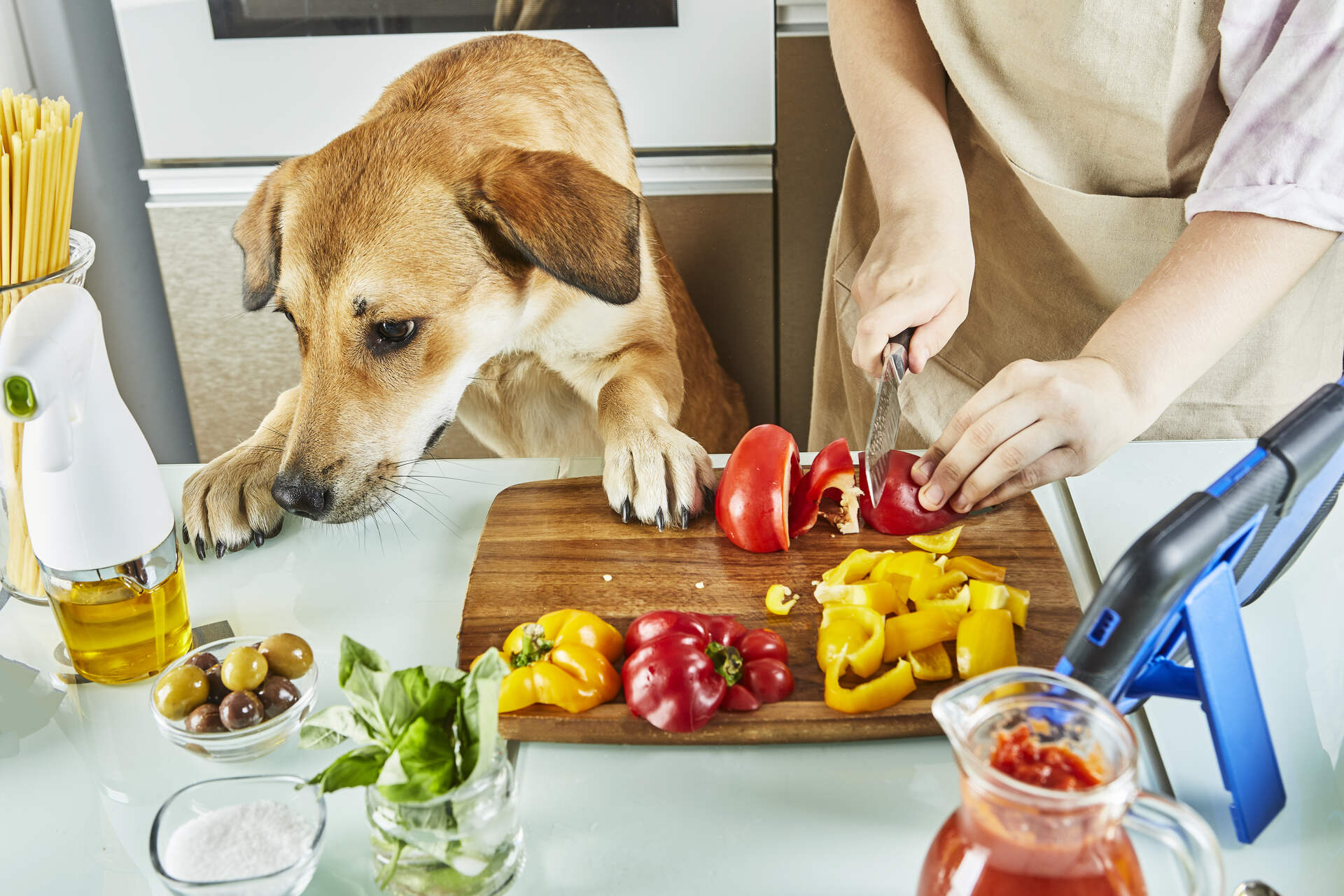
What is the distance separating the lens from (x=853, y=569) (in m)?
0.79

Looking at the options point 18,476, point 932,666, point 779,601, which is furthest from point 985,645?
point 18,476

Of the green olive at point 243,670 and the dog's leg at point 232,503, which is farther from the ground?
the green olive at point 243,670

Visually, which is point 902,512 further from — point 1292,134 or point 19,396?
point 19,396

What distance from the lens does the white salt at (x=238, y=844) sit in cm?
53

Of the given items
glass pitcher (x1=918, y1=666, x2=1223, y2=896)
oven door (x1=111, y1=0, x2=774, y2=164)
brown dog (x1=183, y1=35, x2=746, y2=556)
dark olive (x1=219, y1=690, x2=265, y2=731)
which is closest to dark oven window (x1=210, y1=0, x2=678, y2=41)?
oven door (x1=111, y1=0, x2=774, y2=164)

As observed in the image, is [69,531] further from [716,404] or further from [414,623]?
[716,404]

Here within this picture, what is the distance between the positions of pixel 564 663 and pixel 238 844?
0.22 m

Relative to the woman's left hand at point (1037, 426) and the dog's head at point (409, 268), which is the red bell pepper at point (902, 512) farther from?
the dog's head at point (409, 268)

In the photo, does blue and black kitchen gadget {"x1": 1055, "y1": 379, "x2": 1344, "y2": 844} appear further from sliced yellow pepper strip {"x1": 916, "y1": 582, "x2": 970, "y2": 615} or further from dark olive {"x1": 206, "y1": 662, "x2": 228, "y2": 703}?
dark olive {"x1": 206, "y1": 662, "x2": 228, "y2": 703}

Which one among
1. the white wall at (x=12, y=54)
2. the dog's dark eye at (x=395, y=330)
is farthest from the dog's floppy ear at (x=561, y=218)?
the white wall at (x=12, y=54)

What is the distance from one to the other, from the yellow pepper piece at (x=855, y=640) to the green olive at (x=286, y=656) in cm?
35

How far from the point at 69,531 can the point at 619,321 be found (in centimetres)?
67

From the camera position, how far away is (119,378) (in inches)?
63.1

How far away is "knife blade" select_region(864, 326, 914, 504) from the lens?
0.87 m
